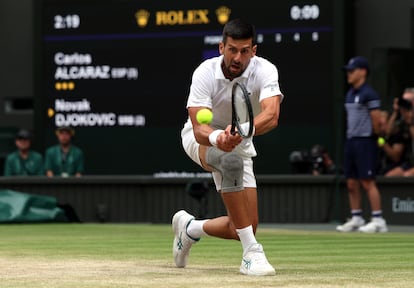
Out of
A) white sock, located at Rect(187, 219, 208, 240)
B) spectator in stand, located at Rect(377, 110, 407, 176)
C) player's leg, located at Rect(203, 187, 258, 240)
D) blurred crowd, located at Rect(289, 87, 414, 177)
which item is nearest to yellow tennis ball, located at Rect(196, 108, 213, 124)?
player's leg, located at Rect(203, 187, 258, 240)

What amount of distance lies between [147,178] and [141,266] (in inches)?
368

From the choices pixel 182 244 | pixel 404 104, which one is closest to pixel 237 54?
pixel 182 244

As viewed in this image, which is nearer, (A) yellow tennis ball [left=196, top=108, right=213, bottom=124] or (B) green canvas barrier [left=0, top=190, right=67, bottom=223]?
(A) yellow tennis ball [left=196, top=108, right=213, bottom=124]

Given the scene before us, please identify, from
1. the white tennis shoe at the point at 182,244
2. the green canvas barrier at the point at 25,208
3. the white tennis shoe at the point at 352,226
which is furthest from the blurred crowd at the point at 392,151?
the white tennis shoe at the point at 182,244

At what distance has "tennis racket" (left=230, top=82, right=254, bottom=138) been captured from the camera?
312 inches

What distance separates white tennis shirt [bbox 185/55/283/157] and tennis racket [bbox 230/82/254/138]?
111 mm

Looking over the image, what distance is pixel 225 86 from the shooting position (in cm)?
860

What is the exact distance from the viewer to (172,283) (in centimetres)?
753

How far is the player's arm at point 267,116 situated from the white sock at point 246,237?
648 millimetres

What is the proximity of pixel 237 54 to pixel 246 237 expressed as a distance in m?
1.21

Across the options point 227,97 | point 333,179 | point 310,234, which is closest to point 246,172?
point 227,97

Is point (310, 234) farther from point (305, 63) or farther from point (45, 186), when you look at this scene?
point (45, 186)

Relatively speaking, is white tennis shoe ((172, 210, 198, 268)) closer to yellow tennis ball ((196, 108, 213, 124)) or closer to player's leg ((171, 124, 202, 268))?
player's leg ((171, 124, 202, 268))

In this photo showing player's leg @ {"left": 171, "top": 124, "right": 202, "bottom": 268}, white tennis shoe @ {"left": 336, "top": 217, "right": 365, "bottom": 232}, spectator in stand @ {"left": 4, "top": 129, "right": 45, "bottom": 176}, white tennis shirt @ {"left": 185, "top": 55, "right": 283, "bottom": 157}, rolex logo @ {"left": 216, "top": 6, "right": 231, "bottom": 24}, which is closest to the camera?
white tennis shirt @ {"left": 185, "top": 55, "right": 283, "bottom": 157}
